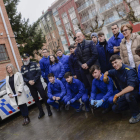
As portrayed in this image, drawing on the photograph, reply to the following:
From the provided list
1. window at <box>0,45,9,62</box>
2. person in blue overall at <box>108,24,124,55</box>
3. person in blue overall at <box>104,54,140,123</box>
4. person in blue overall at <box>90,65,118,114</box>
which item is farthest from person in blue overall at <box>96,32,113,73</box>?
window at <box>0,45,9,62</box>

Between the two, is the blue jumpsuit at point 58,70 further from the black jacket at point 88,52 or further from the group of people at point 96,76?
the black jacket at point 88,52

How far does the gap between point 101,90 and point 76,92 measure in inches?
38.0

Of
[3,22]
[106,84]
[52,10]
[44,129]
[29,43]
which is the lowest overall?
[44,129]

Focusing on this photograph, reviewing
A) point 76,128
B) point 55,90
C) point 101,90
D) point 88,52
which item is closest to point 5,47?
point 55,90

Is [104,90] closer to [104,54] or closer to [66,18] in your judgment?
[104,54]

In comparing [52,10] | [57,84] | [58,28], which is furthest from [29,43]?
[52,10]

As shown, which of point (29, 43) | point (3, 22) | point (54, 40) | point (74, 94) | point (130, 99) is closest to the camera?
point (130, 99)

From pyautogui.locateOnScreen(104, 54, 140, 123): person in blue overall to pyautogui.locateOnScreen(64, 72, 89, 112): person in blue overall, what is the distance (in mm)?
1198

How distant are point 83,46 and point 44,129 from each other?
99.5 inches

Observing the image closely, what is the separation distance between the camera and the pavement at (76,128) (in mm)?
2860

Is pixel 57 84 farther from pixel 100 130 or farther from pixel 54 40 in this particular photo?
pixel 54 40

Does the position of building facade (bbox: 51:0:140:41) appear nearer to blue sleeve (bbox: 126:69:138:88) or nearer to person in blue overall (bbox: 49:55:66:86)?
person in blue overall (bbox: 49:55:66:86)

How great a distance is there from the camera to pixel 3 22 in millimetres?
13172

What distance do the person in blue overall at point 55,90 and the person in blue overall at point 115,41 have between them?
1883 mm
